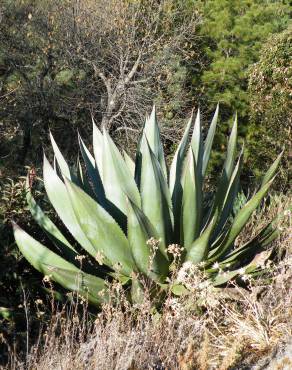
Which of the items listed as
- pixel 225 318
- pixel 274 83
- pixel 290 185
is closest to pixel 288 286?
pixel 225 318

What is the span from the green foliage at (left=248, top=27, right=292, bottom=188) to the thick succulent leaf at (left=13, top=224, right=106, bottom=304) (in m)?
6.93

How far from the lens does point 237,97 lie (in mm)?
14234

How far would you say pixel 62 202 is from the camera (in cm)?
371

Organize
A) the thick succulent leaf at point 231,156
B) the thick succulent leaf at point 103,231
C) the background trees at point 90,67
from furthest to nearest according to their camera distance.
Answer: the background trees at point 90,67 → the thick succulent leaf at point 231,156 → the thick succulent leaf at point 103,231

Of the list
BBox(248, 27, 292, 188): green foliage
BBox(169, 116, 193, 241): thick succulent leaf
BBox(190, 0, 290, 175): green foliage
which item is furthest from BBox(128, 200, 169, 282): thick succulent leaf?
BBox(190, 0, 290, 175): green foliage

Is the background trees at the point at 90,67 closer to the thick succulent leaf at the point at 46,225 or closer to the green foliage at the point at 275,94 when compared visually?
the green foliage at the point at 275,94

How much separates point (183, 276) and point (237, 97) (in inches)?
470

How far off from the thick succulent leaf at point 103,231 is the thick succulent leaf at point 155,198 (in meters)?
0.22

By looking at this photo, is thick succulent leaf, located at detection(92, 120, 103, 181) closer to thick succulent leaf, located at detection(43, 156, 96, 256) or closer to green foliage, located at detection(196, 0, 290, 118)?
thick succulent leaf, located at detection(43, 156, 96, 256)

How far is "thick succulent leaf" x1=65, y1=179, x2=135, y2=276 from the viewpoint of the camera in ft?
10.7

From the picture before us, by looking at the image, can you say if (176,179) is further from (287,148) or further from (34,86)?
(34,86)

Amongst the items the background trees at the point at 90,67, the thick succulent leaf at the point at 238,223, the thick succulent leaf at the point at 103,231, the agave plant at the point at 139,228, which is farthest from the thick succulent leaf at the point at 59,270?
the background trees at the point at 90,67

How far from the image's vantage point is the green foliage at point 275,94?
10047mm

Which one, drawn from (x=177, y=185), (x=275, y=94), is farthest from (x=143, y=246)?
(x=275, y=94)
